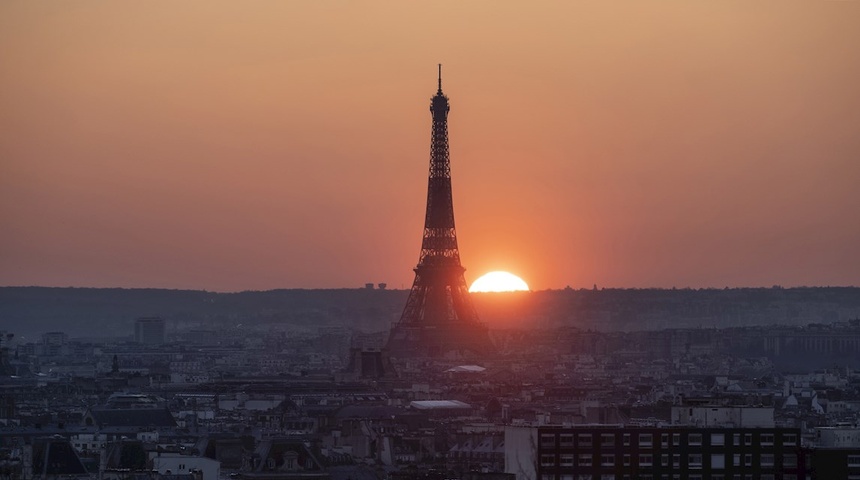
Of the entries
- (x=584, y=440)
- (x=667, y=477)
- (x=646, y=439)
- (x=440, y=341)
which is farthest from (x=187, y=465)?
(x=440, y=341)

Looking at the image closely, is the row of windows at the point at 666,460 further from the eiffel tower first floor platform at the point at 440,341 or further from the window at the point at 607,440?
the eiffel tower first floor platform at the point at 440,341

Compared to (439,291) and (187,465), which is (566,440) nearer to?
(187,465)

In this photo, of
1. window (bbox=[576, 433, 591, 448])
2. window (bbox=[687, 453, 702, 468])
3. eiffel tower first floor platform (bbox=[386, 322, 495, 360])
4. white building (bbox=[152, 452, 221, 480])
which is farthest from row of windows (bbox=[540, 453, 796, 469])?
eiffel tower first floor platform (bbox=[386, 322, 495, 360])

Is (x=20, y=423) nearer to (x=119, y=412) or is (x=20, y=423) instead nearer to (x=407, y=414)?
(x=119, y=412)

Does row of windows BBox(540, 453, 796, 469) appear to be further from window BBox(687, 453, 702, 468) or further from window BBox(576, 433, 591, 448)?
window BBox(576, 433, 591, 448)

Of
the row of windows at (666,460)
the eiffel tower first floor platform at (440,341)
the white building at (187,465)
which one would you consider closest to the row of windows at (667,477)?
the row of windows at (666,460)
